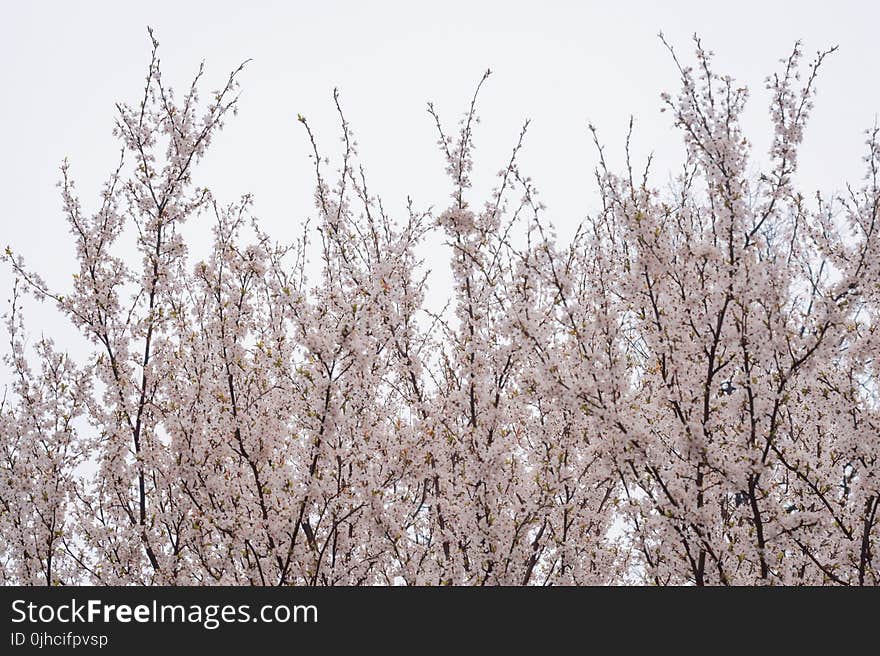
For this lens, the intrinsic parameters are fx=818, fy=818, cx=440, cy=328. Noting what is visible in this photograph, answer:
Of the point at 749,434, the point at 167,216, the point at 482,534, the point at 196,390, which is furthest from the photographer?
the point at 167,216

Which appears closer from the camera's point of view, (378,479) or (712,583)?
(712,583)

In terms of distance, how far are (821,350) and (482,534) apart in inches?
85.3

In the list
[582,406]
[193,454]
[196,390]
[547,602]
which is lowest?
[547,602]

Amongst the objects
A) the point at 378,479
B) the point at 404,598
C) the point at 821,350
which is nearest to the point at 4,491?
the point at 378,479

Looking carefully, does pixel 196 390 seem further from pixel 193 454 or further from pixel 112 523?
pixel 112 523

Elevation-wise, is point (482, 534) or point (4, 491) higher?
point (4, 491)

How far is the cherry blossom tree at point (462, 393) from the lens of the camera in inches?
174

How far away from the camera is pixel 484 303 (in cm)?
539

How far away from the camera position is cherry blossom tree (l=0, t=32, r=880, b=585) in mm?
4414

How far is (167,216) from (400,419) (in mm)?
2201

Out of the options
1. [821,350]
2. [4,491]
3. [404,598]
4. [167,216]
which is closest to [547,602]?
[404,598]

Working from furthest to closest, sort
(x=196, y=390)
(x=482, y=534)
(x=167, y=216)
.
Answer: (x=167, y=216)
(x=196, y=390)
(x=482, y=534)

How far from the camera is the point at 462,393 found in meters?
5.25

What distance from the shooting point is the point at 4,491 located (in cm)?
586
